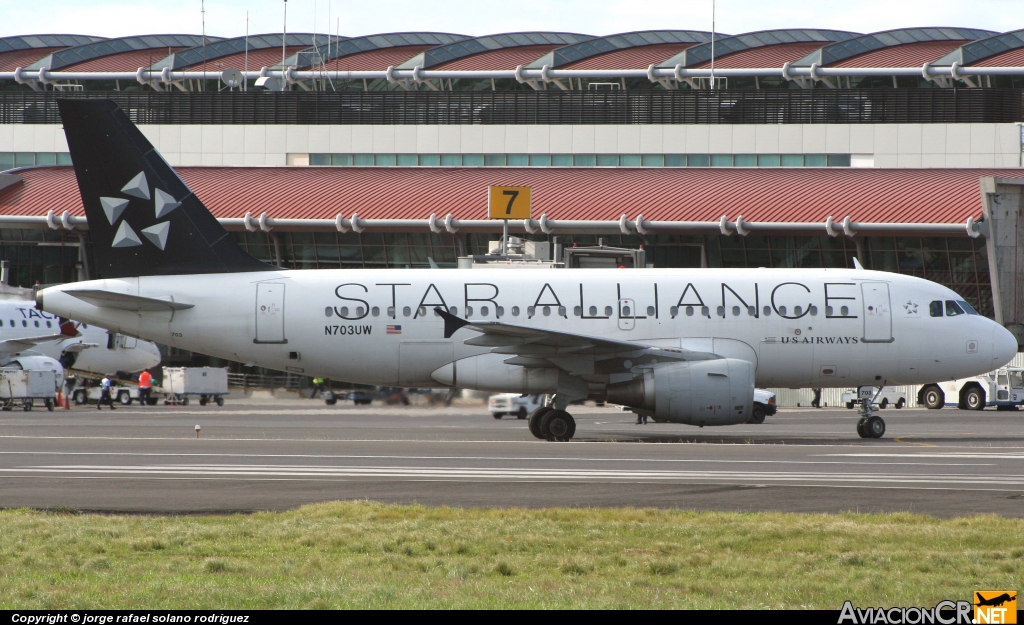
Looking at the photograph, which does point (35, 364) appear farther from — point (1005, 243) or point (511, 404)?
point (1005, 243)

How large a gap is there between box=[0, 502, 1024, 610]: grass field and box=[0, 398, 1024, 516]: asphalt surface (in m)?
1.55

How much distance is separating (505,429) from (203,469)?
13111 mm

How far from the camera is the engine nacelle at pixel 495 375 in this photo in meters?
25.5

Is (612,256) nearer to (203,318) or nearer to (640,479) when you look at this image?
(203,318)

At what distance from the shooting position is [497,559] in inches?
388

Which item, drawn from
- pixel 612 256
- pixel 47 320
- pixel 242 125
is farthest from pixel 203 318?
pixel 242 125

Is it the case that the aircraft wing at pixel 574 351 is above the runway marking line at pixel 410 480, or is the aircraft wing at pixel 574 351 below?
above

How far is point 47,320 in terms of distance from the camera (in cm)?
5288

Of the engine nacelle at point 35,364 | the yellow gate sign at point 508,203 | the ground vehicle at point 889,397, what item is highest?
the yellow gate sign at point 508,203

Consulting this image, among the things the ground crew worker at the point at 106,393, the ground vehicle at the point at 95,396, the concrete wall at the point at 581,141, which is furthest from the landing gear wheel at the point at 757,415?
the concrete wall at the point at 581,141

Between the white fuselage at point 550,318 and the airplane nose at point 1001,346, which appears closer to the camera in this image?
the white fuselage at point 550,318

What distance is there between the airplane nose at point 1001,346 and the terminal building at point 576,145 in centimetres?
2920

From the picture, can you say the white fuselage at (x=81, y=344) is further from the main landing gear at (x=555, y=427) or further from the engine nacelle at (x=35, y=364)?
the main landing gear at (x=555, y=427)

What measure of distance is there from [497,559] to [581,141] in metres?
64.4
